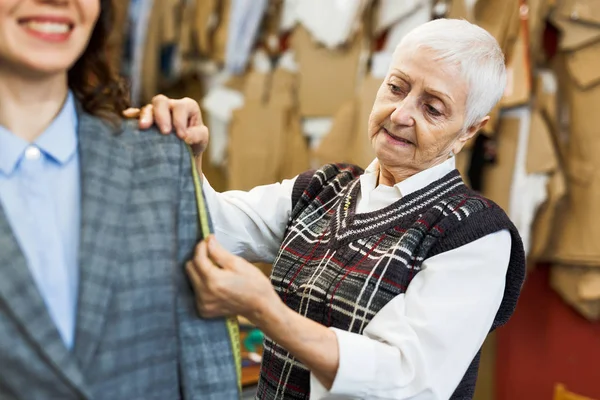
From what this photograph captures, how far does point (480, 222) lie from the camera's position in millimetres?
1121

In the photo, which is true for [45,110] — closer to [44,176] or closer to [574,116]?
[44,176]

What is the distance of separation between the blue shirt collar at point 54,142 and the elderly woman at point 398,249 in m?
0.13

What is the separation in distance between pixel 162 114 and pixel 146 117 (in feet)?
0.07

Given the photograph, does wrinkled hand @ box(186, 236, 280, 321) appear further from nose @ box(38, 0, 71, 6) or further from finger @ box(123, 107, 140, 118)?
nose @ box(38, 0, 71, 6)

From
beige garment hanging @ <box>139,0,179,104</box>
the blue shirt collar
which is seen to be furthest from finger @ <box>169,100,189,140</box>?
beige garment hanging @ <box>139,0,179,104</box>

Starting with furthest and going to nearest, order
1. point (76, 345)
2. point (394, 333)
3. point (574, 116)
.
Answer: point (574, 116)
point (394, 333)
point (76, 345)

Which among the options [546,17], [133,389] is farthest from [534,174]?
[133,389]

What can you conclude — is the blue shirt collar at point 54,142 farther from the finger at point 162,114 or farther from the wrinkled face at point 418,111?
the wrinkled face at point 418,111

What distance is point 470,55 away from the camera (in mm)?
1168

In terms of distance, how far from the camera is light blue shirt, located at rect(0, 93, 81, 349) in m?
0.75

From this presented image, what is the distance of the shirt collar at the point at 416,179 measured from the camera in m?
1.21

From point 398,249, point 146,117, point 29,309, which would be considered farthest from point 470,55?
point 29,309

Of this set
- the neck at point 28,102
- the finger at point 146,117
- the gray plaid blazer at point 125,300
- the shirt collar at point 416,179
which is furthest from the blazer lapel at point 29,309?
the shirt collar at point 416,179

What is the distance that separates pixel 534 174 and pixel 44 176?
1.89 m
